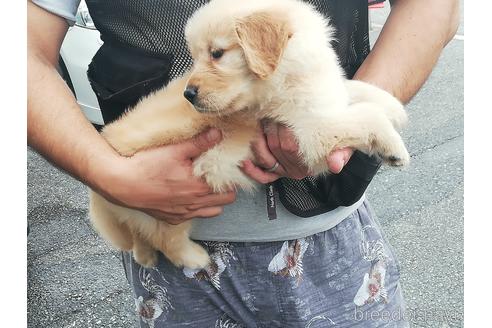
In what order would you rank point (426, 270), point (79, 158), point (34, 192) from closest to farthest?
1. point (79, 158)
2. point (426, 270)
3. point (34, 192)

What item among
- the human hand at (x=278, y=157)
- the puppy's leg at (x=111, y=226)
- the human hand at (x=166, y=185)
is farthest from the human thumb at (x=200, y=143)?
the puppy's leg at (x=111, y=226)

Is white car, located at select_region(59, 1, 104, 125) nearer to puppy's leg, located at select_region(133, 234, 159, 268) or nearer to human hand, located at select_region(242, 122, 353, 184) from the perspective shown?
puppy's leg, located at select_region(133, 234, 159, 268)

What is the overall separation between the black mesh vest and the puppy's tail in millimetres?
141

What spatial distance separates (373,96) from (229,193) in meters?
0.50

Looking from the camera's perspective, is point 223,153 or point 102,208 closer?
point 223,153

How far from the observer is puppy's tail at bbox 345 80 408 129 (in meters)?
1.57

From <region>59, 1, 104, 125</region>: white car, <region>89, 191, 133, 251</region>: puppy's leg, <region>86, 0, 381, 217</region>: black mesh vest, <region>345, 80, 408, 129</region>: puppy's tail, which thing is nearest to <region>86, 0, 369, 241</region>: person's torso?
<region>86, 0, 381, 217</region>: black mesh vest

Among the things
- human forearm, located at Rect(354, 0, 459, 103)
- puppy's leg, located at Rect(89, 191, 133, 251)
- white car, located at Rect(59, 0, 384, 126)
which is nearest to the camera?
human forearm, located at Rect(354, 0, 459, 103)

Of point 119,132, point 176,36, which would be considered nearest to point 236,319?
point 119,132

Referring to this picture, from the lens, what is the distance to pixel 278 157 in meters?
1.47

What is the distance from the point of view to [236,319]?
1573mm

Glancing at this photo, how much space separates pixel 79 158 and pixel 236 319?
0.63m

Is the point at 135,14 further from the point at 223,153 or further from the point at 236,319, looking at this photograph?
the point at 236,319

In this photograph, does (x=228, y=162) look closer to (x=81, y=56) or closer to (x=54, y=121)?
(x=54, y=121)
